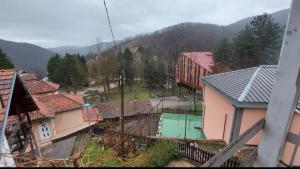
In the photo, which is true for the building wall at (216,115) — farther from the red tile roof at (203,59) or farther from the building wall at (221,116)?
the red tile roof at (203,59)

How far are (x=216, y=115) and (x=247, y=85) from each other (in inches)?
101

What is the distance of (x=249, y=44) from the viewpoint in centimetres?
2356

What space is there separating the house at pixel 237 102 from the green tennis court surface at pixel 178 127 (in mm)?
1244

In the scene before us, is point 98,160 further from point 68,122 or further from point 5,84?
point 68,122

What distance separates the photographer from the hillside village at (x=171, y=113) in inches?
66.7

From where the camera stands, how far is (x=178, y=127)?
1447 cm

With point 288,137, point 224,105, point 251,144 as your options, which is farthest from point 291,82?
point 224,105

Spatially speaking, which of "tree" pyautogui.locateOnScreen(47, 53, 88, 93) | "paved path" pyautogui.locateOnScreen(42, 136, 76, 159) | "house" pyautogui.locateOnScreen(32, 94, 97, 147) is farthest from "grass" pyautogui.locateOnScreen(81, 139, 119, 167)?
"tree" pyautogui.locateOnScreen(47, 53, 88, 93)

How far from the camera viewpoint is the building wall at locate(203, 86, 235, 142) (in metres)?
9.64

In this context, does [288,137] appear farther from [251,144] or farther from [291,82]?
[251,144]

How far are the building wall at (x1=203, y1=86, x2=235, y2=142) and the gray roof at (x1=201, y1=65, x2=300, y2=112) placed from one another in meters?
0.54

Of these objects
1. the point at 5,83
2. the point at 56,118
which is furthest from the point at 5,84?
the point at 56,118

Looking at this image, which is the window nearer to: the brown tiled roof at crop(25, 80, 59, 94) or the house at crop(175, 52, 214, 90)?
the brown tiled roof at crop(25, 80, 59, 94)

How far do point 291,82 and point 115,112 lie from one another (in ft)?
77.0
